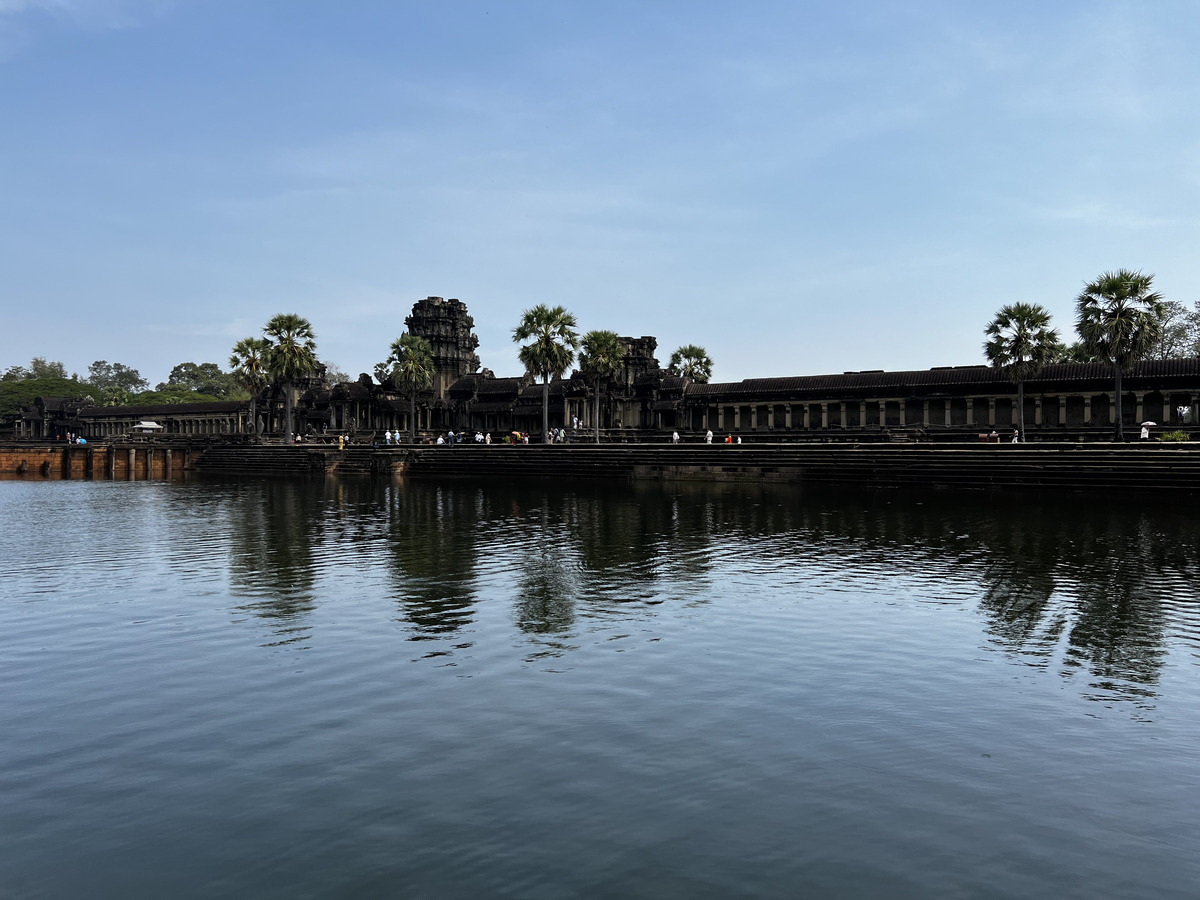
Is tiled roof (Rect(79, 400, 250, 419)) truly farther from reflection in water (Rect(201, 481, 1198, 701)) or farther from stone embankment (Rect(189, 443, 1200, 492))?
reflection in water (Rect(201, 481, 1198, 701))

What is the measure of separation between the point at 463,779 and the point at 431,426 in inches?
3881

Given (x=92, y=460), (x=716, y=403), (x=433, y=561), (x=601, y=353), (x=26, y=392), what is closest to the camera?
(x=433, y=561)

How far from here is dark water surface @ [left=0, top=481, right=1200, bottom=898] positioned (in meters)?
7.46

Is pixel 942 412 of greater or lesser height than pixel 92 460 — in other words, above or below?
above

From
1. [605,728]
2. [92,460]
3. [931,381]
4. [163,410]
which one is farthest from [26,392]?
[605,728]

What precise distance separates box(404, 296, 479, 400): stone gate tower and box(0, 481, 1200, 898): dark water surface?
3307 inches

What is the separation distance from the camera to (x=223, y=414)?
12300 centimetres

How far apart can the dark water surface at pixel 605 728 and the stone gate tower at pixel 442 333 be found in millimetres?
84007

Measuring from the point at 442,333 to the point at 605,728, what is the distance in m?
100

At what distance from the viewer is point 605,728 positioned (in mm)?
10773

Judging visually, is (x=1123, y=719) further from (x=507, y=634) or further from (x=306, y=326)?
(x=306, y=326)

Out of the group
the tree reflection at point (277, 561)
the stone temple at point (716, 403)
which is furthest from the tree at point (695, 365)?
the tree reflection at point (277, 561)

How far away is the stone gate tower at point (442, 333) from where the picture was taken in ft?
352

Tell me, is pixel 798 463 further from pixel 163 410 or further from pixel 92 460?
pixel 163 410
